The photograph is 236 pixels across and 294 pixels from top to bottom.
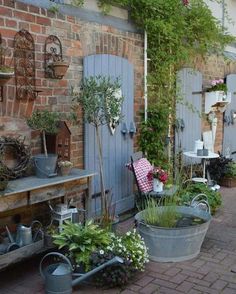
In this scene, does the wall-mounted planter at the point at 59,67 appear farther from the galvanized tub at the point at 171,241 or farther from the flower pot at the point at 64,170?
the galvanized tub at the point at 171,241

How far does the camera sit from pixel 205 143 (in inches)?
322

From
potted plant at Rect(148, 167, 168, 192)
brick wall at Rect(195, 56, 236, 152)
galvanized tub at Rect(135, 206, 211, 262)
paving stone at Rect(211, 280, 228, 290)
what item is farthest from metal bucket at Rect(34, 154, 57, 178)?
brick wall at Rect(195, 56, 236, 152)

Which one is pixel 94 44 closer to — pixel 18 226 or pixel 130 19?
pixel 130 19

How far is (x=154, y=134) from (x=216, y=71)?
3.24 meters

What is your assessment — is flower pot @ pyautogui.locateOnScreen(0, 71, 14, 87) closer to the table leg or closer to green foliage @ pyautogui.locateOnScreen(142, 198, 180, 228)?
the table leg

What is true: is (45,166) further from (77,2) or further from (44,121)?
(77,2)

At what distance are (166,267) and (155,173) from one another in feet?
5.23

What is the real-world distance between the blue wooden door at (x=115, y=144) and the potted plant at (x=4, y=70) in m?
1.24

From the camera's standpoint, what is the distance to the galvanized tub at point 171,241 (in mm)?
4117

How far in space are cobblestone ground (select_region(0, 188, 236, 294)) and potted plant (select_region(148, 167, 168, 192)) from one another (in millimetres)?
1079

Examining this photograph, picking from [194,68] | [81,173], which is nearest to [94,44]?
[81,173]

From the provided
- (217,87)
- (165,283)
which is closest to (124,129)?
(165,283)

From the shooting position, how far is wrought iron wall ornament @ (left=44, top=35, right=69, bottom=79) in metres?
4.47

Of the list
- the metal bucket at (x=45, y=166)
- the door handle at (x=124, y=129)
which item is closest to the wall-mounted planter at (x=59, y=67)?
the metal bucket at (x=45, y=166)
